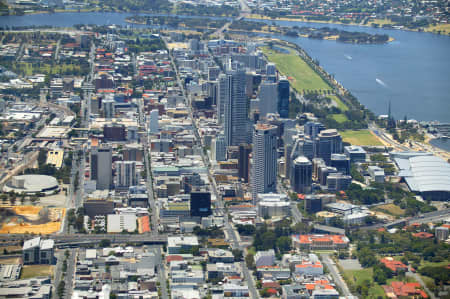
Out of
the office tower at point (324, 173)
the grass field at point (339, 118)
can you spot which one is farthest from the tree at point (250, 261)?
the grass field at point (339, 118)

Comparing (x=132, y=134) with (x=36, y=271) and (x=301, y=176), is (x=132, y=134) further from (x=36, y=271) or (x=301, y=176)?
(x=36, y=271)

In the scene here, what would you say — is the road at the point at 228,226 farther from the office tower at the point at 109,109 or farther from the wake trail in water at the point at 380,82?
the wake trail in water at the point at 380,82

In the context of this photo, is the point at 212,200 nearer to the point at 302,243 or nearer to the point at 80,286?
the point at 302,243

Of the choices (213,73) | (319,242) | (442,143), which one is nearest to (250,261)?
(319,242)

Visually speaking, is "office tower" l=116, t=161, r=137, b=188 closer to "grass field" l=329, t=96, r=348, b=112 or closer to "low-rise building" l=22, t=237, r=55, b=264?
"low-rise building" l=22, t=237, r=55, b=264

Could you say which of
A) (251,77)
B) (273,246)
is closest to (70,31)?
(251,77)

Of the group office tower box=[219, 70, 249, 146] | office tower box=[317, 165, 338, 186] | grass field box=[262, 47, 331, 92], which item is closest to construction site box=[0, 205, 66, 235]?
office tower box=[317, 165, 338, 186]
